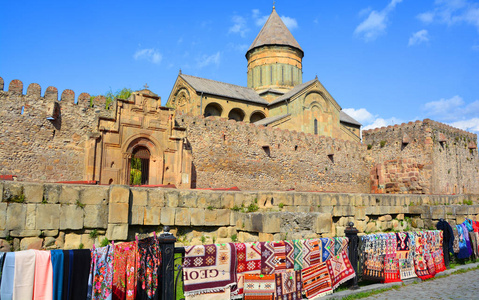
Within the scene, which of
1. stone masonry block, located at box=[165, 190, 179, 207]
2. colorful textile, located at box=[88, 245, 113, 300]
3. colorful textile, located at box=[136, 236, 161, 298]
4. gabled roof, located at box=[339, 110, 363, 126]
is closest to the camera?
colorful textile, located at box=[88, 245, 113, 300]

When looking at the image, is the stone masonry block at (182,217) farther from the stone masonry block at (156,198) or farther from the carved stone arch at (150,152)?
the carved stone arch at (150,152)

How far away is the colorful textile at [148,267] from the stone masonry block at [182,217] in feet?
8.67

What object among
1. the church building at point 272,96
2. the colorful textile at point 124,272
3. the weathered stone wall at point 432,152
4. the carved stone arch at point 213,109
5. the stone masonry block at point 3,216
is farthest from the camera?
the carved stone arch at point 213,109

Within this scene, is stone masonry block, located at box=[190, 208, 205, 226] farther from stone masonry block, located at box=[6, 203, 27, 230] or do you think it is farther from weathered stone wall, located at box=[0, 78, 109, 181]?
weathered stone wall, located at box=[0, 78, 109, 181]

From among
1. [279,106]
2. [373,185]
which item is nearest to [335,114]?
[279,106]

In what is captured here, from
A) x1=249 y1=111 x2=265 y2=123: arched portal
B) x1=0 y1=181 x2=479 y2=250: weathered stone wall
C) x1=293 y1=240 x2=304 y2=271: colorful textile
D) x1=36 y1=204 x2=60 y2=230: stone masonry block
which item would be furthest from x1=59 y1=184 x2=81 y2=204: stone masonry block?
x1=249 y1=111 x2=265 y2=123: arched portal

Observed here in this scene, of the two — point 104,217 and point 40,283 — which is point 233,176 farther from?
point 40,283

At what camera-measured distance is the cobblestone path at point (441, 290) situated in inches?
250

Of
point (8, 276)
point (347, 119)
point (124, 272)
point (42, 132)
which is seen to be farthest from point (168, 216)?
point (347, 119)

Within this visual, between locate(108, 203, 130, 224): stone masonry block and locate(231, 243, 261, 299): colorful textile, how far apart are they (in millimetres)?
2523

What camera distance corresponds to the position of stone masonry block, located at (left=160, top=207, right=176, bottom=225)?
737cm

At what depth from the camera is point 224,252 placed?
17.3 ft

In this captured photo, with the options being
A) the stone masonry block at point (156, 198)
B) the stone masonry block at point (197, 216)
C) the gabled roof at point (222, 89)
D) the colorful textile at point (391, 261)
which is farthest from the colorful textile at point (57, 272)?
the gabled roof at point (222, 89)

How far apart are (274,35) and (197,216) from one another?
30.1 meters
